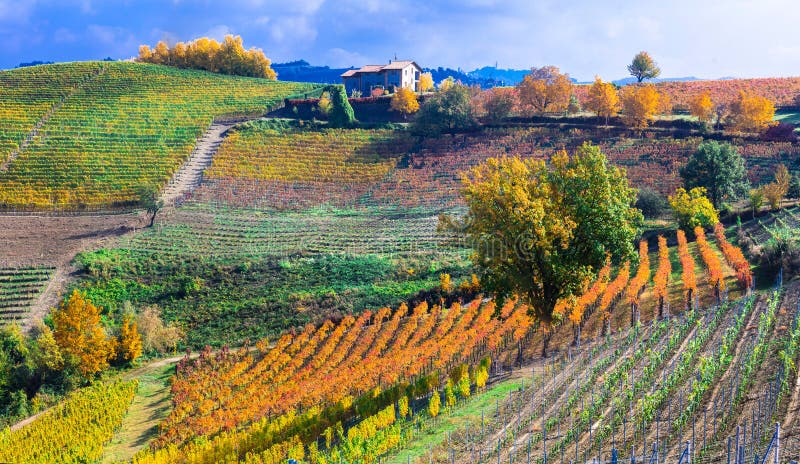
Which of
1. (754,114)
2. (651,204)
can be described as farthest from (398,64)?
(651,204)

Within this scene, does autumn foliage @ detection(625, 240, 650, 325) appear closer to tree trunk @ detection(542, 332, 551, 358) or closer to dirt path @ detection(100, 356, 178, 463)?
tree trunk @ detection(542, 332, 551, 358)

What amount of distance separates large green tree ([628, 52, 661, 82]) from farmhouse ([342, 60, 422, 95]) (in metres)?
29.0

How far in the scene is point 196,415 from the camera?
24844 millimetres

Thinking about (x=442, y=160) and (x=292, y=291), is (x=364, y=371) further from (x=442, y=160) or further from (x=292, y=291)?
(x=442, y=160)

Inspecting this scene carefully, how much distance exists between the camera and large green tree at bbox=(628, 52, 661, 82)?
8838cm

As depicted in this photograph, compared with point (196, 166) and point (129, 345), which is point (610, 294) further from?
point (196, 166)

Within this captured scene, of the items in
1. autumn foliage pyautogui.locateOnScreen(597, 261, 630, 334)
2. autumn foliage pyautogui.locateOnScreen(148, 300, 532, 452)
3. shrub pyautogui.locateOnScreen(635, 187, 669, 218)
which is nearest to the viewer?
autumn foliage pyautogui.locateOnScreen(148, 300, 532, 452)

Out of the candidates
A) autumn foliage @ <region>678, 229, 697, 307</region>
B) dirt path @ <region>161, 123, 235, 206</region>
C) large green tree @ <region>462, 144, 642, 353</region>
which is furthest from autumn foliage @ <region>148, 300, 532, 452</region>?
dirt path @ <region>161, 123, 235, 206</region>

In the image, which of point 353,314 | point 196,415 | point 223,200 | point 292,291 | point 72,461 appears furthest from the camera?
point 223,200

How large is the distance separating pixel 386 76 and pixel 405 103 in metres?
17.8

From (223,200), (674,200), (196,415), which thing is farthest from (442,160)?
(196,415)

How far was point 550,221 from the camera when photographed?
75.0ft

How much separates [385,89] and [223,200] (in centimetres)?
3941

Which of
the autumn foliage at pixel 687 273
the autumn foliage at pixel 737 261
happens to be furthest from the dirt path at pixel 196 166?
the autumn foliage at pixel 737 261
